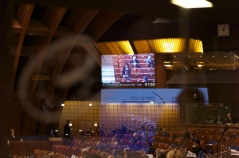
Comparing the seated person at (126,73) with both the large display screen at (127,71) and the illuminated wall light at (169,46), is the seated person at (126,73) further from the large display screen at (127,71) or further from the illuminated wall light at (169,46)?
the illuminated wall light at (169,46)

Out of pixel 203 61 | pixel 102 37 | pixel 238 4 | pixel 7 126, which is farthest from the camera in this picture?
pixel 102 37

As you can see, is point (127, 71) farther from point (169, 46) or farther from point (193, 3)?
point (193, 3)

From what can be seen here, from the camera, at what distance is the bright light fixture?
2.00 m

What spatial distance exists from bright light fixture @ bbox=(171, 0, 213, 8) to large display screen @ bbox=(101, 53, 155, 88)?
67.5 feet

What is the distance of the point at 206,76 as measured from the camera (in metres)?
20.4

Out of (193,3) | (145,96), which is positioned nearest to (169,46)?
(145,96)

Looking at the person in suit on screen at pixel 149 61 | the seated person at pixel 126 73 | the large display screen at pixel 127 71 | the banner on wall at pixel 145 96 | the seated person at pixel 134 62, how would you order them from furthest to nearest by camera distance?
the seated person at pixel 126 73, the seated person at pixel 134 62, the large display screen at pixel 127 71, the person in suit on screen at pixel 149 61, the banner on wall at pixel 145 96

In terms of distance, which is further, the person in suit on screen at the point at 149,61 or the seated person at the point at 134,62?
the seated person at the point at 134,62

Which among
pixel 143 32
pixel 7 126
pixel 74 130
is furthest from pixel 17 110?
pixel 7 126

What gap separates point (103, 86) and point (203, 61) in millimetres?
5506

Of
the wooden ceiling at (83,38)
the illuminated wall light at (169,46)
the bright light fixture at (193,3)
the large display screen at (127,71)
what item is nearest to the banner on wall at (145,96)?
the large display screen at (127,71)

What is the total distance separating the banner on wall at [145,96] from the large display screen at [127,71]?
14.4 inches

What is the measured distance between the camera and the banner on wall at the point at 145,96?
827 inches

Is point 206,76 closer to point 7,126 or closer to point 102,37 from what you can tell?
point 102,37
